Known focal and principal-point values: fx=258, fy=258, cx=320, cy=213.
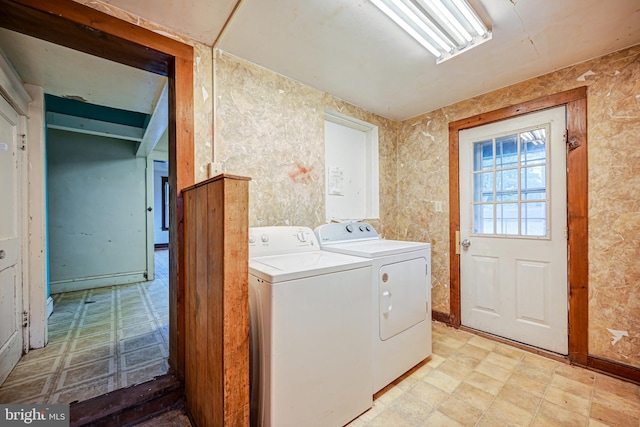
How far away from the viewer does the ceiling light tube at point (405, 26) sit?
4.34 ft

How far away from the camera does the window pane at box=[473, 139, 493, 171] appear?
2.42 metres

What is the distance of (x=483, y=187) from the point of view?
247 cm

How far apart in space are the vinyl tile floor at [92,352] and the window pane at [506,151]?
3.20 metres

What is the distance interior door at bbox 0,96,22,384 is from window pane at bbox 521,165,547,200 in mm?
3834

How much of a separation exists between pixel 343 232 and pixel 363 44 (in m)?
1.34

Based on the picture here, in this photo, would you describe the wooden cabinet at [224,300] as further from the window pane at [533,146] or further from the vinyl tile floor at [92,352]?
the window pane at [533,146]

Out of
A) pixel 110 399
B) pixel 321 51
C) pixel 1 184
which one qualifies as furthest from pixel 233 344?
pixel 1 184

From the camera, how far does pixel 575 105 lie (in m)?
1.94

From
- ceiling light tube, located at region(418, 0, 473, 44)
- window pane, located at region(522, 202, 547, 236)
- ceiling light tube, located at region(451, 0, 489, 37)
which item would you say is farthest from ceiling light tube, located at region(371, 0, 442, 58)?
window pane, located at region(522, 202, 547, 236)

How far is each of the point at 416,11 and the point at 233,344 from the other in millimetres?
1858

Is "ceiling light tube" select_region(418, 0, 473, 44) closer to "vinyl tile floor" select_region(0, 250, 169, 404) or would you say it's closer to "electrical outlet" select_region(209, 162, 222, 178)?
"electrical outlet" select_region(209, 162, 222, 178)

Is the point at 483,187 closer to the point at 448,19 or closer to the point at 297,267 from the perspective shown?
the point at 448,19

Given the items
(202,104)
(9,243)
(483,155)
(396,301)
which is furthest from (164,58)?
(483,155)

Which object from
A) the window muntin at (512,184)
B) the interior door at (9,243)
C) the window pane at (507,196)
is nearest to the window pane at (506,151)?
the window muntin at (512,184)
